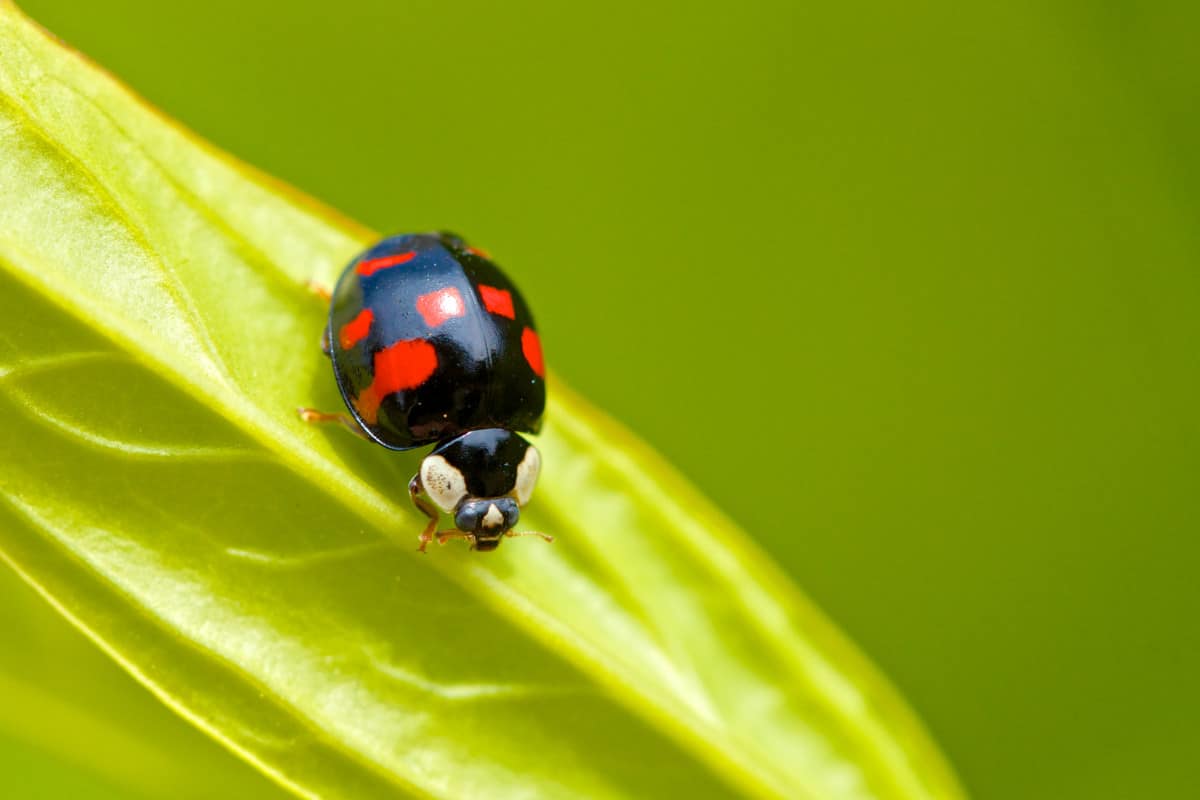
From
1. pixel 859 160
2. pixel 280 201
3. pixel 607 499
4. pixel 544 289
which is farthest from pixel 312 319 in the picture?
pixel 859 160

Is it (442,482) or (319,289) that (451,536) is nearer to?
(442,482)

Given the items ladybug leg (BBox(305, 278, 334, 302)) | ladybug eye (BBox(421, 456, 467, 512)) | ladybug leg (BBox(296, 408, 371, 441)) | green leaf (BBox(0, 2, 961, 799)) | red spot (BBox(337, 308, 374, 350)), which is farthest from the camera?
ladybug eye (BBox(421, 456, 467, 512))

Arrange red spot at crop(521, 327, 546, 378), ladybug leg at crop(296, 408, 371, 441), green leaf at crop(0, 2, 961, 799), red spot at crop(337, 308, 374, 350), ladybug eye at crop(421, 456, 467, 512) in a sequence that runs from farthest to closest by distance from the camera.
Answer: red spot at crop(521, 327, 546, 378) < ladybug eye at crop(421, 456, 467, 512) < red spot at crop(337, 308, 374, 350) < ladybug leg at crop(296, 408, 371, 441) < green leaf at crop(0, 2, 961, 799)

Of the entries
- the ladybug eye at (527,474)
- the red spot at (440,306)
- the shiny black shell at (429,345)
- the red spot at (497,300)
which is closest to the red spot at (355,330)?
the shiny black shell at (429,345)

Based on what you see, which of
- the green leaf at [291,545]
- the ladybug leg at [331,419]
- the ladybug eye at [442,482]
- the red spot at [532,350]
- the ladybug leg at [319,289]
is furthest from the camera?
the red spot at [532,350]

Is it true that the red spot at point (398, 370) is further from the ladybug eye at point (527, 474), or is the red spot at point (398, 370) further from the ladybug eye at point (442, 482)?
the ladybug eye at point (527, 474)

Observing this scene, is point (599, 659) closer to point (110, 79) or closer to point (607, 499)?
point (607, 499)

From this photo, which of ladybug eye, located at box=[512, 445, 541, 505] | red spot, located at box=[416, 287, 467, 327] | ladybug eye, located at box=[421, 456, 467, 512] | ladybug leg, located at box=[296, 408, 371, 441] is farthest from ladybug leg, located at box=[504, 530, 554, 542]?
red spot, located at box=[416, 287, 467, 327]

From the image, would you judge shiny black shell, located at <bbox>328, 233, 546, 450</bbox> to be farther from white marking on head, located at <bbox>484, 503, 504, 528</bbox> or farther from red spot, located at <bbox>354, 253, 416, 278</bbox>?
white marking on head, located at <bbox>484, 503, 504, 528</bbox>

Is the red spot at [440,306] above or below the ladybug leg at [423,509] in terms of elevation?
above
